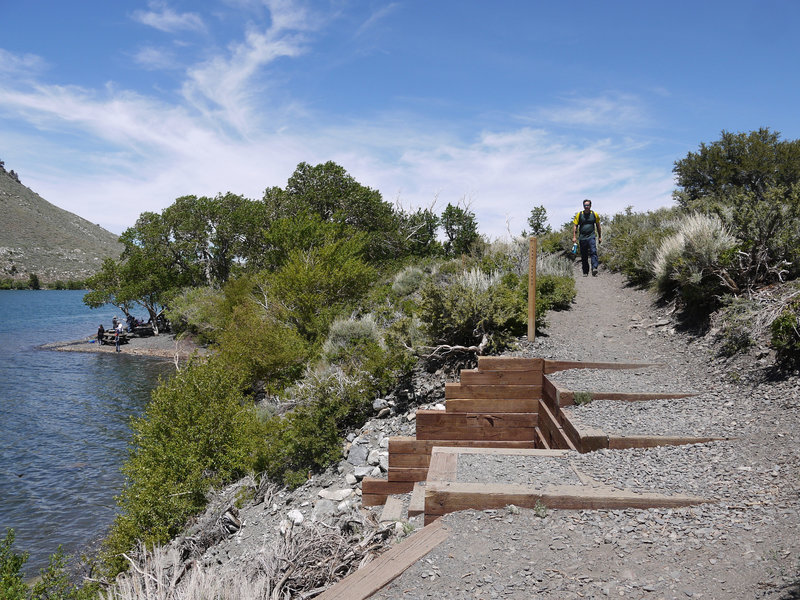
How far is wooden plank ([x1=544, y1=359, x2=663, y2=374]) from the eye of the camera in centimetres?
775

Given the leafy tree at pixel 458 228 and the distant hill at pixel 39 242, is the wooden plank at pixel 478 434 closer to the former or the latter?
the leafy tree at pixel 458 228

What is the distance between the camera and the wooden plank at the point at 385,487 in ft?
22.4

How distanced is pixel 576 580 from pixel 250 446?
283 inches

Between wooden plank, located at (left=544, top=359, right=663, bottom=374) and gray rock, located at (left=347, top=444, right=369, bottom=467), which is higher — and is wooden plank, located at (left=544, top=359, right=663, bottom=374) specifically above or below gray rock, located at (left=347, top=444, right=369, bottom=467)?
above

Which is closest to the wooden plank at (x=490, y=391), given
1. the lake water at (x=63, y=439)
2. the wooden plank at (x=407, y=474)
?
the wooden plank at (x=407, y=474)

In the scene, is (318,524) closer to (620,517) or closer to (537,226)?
(620,517)

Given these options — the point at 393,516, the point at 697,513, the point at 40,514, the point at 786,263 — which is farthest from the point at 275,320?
the point at 697,513

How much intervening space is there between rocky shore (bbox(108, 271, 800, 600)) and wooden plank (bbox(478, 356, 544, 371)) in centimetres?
47

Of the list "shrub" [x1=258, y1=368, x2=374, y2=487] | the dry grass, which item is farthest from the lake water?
the dry grass

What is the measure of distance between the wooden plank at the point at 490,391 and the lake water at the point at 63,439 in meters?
8.25

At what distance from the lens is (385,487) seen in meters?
6.84

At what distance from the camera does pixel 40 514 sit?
11.7 metres

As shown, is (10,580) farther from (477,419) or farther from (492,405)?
(492,405)

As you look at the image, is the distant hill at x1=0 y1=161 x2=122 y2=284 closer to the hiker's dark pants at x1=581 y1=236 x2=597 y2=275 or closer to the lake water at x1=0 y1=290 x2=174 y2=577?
the lake water at x1=0 y1=290 x2=174 y2=577
